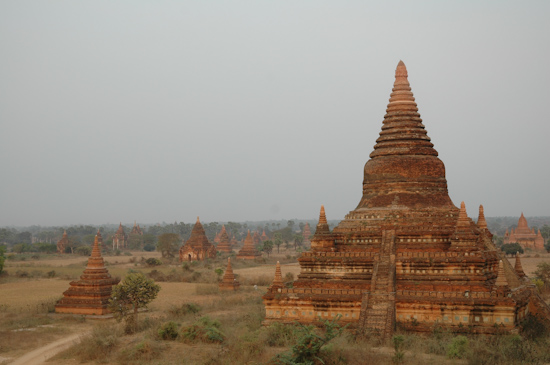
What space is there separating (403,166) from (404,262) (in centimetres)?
423

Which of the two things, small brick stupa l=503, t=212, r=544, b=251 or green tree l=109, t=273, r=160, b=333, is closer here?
green tree l=109, t=273, r=160, b=333

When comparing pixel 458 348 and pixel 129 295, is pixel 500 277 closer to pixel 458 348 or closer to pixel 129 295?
pixel 458 348

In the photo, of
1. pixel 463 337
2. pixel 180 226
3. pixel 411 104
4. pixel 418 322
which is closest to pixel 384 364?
pixel 463 337

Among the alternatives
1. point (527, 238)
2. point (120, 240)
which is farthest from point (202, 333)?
point (120, 240)

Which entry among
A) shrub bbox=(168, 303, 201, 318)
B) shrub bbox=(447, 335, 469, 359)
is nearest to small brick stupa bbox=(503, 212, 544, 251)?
shrub bbox=(168, 303, 201, 318)

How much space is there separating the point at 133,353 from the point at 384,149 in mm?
11229

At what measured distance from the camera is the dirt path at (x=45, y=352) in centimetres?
1632

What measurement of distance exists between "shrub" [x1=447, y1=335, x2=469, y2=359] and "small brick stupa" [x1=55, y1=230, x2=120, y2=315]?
15.1 m

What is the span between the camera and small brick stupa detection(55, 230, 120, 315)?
82.3 feet

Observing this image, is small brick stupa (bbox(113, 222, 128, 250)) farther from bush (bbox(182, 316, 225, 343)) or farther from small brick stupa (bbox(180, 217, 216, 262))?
bush (bbox(182, 316, 225, 343))

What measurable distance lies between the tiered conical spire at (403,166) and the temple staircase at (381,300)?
256cm

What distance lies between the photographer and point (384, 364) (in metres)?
13.5

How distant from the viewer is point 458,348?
575 inches

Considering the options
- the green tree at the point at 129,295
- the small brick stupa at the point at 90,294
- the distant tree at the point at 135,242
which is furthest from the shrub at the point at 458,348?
the distant tree at the point at 135,242
